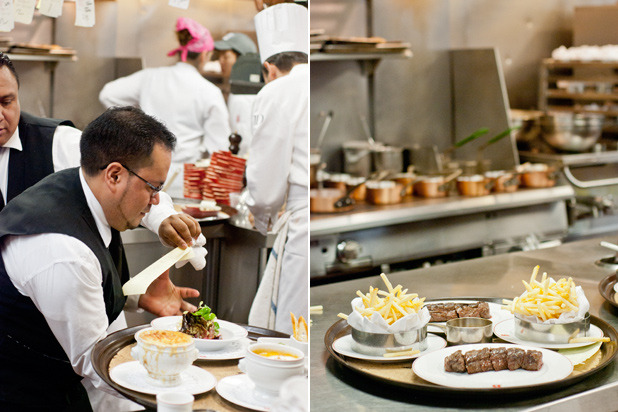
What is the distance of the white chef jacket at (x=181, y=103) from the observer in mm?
2508

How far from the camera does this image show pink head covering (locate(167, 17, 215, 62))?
3.09 metres

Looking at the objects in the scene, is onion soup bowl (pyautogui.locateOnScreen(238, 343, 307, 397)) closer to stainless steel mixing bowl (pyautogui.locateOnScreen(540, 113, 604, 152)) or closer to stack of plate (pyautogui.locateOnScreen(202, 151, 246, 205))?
stack of plate (pyautogui.locateOnScreen(202, 151, 246, 205))

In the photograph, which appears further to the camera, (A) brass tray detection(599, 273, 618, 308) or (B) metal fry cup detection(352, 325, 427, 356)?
(A) brass tray detection(599, 273, 618, 308)

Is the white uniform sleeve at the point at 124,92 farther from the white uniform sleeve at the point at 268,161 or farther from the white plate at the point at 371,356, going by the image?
the white plate at the point at 371,356

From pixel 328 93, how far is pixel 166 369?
147 inches

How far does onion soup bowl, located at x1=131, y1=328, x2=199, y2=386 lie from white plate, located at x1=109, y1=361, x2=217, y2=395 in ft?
0.05

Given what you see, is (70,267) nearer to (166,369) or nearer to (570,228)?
(166,369)

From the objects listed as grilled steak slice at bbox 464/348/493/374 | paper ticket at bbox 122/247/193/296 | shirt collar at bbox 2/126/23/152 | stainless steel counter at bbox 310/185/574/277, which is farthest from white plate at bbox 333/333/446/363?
stainless steel counter at bbox 310/185/574/277

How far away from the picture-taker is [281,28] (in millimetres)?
2150

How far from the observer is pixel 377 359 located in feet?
5.10

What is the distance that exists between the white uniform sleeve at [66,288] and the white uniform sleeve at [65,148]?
387 millimetres

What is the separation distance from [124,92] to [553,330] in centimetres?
168

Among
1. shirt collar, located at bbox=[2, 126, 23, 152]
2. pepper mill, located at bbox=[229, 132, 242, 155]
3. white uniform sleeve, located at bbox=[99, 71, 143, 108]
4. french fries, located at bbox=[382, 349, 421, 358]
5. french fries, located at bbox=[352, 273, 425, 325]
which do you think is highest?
white uniform sleeve, located at bbox=[99, 71, 143, 108]

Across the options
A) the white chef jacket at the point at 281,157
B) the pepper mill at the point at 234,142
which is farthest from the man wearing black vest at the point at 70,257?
the pepper mill at the point at 234,142
